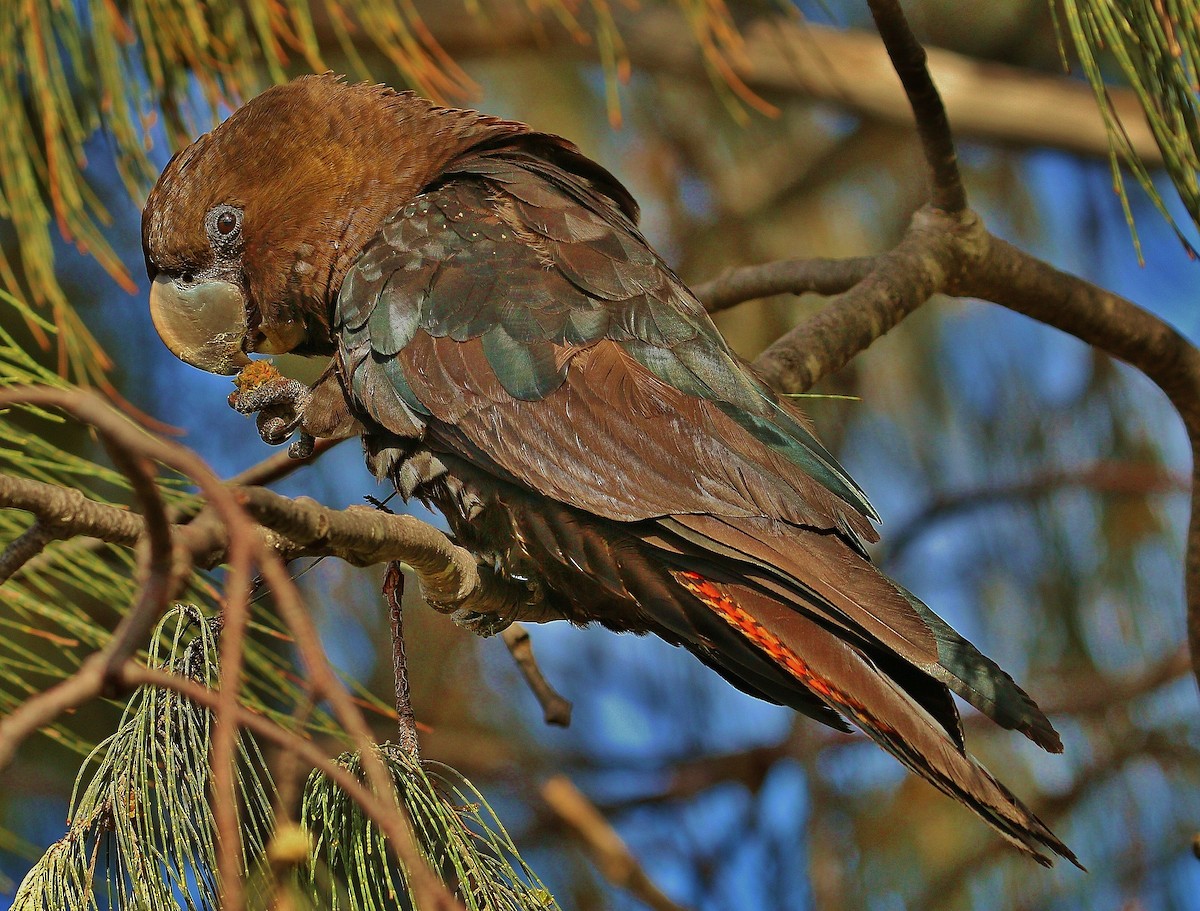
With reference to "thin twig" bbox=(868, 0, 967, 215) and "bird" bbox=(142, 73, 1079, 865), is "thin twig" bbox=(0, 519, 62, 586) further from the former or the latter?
"thin twig" bbox=(868, 0, 967, 215)

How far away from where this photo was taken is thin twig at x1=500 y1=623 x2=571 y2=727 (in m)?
→ 1.85

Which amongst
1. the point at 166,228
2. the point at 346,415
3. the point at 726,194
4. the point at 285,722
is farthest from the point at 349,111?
the point at 726,194

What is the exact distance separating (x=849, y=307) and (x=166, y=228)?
1016 mm

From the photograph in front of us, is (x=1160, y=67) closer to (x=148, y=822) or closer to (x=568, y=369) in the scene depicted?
(x=568, y=369)

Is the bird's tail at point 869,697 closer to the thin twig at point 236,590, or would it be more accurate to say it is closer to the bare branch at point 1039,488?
the thin twig at point 236,590

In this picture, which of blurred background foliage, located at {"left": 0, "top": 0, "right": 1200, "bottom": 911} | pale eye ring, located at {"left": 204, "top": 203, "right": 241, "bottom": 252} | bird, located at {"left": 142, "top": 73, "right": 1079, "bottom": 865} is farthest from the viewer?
blurred background foliage, located at {"left": 0, "top": 0, "right": 1200, "bottom": 911}

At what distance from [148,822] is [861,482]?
8.72 feet

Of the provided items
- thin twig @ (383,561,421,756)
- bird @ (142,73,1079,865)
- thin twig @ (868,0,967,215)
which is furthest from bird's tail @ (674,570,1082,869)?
thin twig @ (868,0,967,215)

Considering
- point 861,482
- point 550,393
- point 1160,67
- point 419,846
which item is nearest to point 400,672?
point 419,846

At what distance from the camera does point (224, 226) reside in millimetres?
1823

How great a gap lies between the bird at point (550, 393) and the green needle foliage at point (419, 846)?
1.16ft

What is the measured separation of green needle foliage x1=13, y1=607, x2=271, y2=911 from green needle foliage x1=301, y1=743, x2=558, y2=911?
2.5 inches

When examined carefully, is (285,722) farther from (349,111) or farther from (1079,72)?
(1079,72)

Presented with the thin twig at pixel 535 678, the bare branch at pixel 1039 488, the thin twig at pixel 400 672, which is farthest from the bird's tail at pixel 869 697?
the bare branch at pixel 1039 488
